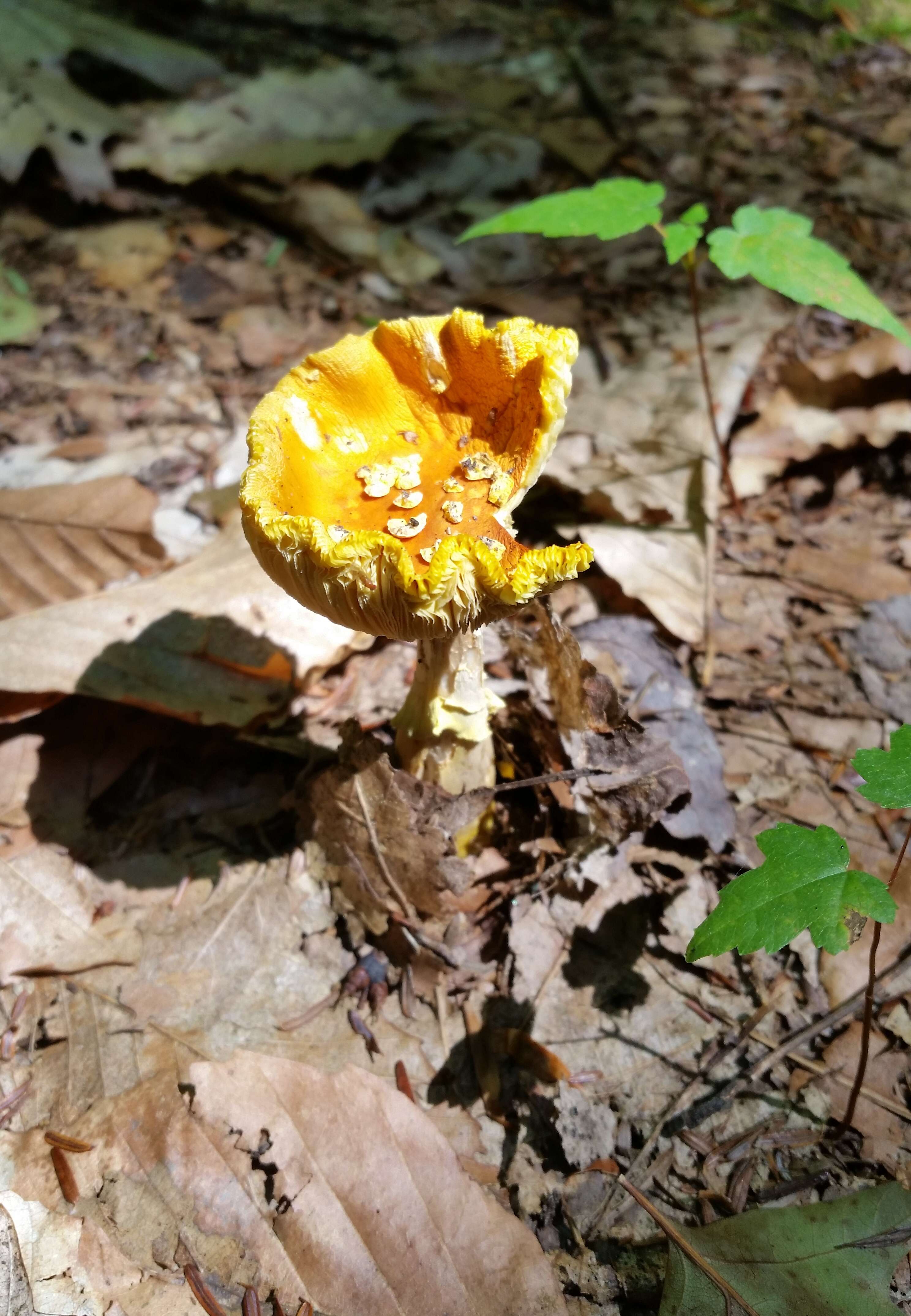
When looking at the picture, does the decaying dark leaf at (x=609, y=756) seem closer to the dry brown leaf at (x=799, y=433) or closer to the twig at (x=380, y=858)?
the twig at (x=380, y=858)

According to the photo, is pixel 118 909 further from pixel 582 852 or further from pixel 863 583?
pixel 863 583

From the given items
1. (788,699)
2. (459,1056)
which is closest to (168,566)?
(459,1056)

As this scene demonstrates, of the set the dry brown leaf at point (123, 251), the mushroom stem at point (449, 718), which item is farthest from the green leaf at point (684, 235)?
the dry brown leaf at point (123, 251)

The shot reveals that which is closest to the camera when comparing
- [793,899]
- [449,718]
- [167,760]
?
[793,899]

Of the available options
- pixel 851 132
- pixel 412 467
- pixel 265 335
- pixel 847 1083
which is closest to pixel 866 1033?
pixel 847 1083

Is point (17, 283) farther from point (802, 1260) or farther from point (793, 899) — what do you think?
point (802, 1260)

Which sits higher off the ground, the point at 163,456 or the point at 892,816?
the point at 163,456
